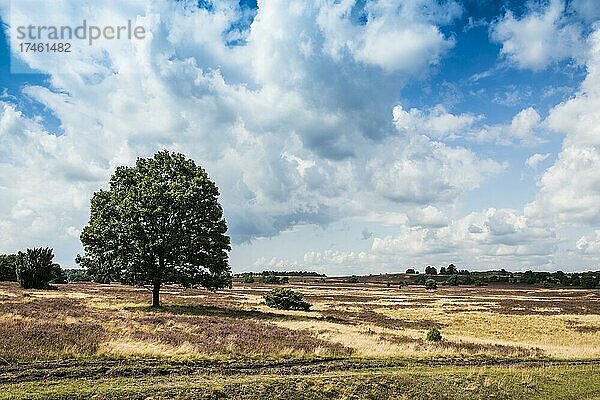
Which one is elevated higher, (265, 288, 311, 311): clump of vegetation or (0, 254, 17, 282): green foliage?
(0, 254, 17, 282): green foliage

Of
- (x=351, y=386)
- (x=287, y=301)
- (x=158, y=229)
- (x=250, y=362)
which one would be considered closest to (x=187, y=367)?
(x=250, y=362)

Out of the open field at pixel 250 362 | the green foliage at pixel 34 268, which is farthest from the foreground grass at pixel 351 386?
the green foliage at pixel 34 268

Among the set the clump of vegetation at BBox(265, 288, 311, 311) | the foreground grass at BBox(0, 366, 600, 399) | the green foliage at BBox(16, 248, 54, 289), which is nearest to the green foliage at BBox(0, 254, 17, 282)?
the green foliage at BBox(16, 248, 54, 289)

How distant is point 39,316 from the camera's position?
34062 mm

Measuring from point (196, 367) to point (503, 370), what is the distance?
50.6ft

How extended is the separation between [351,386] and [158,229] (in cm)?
3261

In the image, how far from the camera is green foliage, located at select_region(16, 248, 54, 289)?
83812 millimetres

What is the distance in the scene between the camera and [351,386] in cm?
2019

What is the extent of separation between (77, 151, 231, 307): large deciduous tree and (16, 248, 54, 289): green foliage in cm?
4249

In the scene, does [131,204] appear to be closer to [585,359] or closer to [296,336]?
[296,336]

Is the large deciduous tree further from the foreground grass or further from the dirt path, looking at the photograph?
the foreground grass

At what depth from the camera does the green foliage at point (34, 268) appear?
83.8 meters

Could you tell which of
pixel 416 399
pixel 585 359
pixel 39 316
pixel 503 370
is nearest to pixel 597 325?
pixel 585 359

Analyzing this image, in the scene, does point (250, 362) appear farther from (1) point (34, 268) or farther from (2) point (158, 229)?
(1) point (34, 268)
